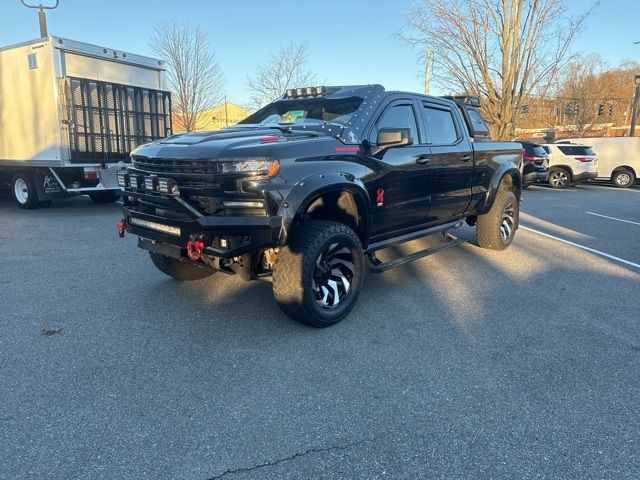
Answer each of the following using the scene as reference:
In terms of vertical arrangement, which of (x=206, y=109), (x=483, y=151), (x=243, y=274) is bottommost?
(x=243, y=274)

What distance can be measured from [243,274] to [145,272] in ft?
7.28

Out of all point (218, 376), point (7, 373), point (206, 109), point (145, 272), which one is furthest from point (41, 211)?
point (206, 109)

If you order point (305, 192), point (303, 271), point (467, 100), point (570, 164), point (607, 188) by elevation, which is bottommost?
point (607, 188)

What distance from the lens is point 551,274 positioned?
5758 mm

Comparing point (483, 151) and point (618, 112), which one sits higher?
point (618, 112)

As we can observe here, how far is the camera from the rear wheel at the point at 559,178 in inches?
689

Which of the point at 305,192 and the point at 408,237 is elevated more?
the point at 305,192

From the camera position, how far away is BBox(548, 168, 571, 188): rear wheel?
57.4ft

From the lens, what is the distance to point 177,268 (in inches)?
199

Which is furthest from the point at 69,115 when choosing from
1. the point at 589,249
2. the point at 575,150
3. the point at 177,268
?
the point at 575,150

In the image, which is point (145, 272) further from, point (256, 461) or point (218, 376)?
point (256, 461)

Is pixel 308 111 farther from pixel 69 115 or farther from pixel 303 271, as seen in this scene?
pixel 69 115

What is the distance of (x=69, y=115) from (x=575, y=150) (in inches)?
642

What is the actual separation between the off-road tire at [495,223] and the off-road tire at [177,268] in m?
3.90
